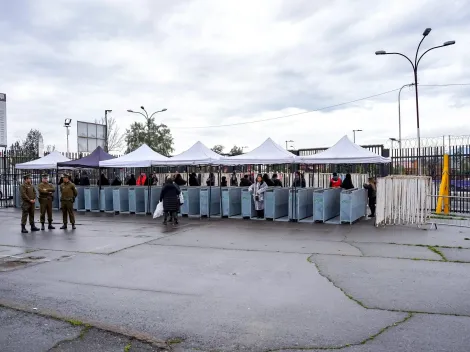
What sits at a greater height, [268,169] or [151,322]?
[268,169]

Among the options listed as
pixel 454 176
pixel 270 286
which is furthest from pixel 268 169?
pixel 270 286

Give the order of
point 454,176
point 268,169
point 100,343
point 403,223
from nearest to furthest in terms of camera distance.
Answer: point 100,343, point 403,223, point 454,176, point 268,169

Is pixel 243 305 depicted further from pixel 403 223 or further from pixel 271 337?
pixel 403 223

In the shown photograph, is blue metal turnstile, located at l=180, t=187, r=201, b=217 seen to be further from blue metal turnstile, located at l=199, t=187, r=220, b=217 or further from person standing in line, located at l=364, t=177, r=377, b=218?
person standing in line, located at l=364, t=177, r=377, b=218

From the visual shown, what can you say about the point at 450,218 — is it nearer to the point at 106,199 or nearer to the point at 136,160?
the point at 136,160

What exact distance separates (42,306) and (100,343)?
1.87 metres

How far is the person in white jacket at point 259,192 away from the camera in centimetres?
1594

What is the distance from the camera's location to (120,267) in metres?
8.73

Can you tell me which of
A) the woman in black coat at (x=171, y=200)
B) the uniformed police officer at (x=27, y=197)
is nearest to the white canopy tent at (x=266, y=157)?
the woman in black coat at (x=171, y=200)

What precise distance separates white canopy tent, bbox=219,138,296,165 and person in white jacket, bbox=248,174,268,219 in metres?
0.64

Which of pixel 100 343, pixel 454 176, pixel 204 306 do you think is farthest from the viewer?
pixel 454 176

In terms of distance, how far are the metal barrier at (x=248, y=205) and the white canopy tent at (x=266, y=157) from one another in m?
1.18

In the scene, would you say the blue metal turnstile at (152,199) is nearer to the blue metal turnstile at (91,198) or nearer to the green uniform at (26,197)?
the blue metal turnstile at (91,198)

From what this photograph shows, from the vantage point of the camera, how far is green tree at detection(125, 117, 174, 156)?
4914 centimetres
